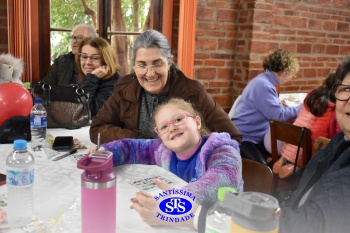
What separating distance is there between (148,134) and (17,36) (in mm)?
1552

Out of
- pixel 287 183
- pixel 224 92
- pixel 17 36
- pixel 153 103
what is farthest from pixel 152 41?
pixel 224 92

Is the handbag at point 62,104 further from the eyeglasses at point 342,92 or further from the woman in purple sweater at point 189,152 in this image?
the eyeglasses at point 342,92

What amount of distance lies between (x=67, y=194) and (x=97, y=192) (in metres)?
0.45

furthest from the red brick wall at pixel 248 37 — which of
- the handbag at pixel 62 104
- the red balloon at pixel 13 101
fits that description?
the red balloon at pixel 13 101

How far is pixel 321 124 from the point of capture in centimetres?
220

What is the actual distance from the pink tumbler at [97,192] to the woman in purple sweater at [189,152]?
0.34m

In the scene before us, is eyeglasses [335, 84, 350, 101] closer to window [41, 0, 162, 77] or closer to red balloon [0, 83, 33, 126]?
red balloon [0, 83, 33, 126]

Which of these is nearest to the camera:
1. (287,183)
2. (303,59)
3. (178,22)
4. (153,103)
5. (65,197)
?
(65,197)

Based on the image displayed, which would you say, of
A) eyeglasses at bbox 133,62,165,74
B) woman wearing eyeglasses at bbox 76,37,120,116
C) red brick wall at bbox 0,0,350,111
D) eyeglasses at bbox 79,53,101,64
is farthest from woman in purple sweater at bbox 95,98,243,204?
red brick wall at bbox 0,0,350,111

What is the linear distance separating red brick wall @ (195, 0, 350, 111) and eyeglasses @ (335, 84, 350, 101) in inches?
94.7

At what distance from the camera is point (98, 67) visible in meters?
2.73

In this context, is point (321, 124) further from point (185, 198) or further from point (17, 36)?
point (17, 36)

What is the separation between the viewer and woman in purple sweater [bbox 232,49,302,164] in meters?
2.93

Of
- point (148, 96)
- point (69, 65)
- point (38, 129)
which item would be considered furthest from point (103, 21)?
point (38, 129)
